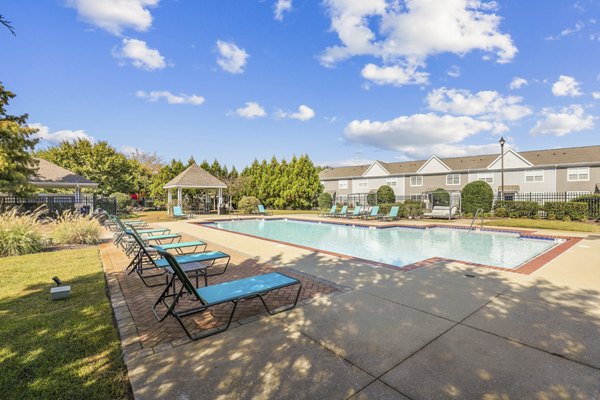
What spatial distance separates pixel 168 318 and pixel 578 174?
1498 inches

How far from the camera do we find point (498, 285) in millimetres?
5246

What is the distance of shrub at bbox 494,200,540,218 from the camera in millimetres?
19328

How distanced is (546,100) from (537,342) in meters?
24.0

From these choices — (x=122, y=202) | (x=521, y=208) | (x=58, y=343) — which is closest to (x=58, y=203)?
(x=122, y=202)

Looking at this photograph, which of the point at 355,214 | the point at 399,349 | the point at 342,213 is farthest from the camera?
the point at 342,213

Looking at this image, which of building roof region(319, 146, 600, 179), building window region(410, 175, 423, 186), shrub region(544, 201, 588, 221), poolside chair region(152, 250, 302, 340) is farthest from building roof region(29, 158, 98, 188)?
building window region(410, 175, 423, 186)

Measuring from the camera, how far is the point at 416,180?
37.8 metres

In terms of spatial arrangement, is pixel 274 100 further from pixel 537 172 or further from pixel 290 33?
pixel 537 172

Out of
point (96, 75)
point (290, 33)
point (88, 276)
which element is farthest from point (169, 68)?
point (88, 276)

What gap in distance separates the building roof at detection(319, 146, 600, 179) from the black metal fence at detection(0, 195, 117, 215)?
31.1 metres

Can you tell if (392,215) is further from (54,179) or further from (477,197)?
(54,179)

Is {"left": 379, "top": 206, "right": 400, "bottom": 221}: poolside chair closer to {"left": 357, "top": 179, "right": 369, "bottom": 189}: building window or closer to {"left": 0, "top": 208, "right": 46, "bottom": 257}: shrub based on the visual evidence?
{"left": 0, "top": 208, "right": 46, "bottom": 257}: shrub

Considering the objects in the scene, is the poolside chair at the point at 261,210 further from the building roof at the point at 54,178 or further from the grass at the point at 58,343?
the grass at the point at 58,343

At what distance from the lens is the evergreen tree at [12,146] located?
11.7 meters
